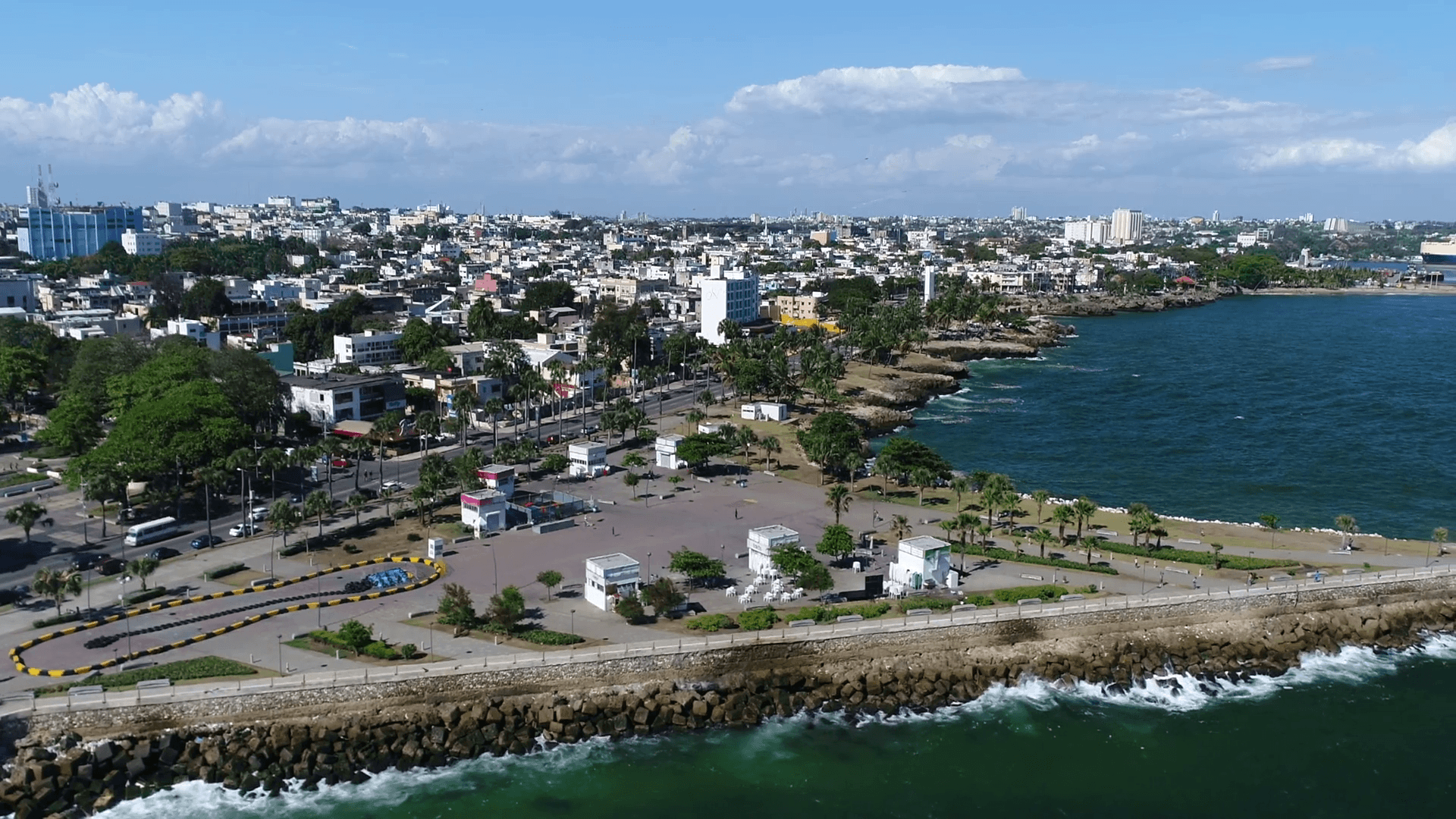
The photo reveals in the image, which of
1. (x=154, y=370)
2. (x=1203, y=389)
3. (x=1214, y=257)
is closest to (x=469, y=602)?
(x=154, y=370)

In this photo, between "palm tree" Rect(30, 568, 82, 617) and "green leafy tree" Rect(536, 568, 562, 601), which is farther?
"green leafy tree" Rect(536, 568, 562, 601)

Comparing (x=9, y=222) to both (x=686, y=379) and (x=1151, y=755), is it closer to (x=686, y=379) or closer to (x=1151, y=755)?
(x=686, y=379)

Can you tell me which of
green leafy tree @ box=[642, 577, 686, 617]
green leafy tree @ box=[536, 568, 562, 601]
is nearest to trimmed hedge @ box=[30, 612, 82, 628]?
green leafy tree @ box=[536, 568, 562, 601]

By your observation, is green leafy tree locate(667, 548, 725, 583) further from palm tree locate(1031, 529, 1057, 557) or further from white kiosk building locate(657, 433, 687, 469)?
white kiosk building locate(657, 433, 687, 469)

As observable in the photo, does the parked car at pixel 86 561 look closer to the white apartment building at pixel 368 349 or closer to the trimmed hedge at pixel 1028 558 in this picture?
the trimmed hedge at pixel 1028 558

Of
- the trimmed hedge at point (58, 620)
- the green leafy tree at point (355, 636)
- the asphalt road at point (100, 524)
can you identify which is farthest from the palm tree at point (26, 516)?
the green leafy tree at point (355, 636)

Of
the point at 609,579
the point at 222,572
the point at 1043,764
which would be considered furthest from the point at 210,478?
the point at 1043,764
